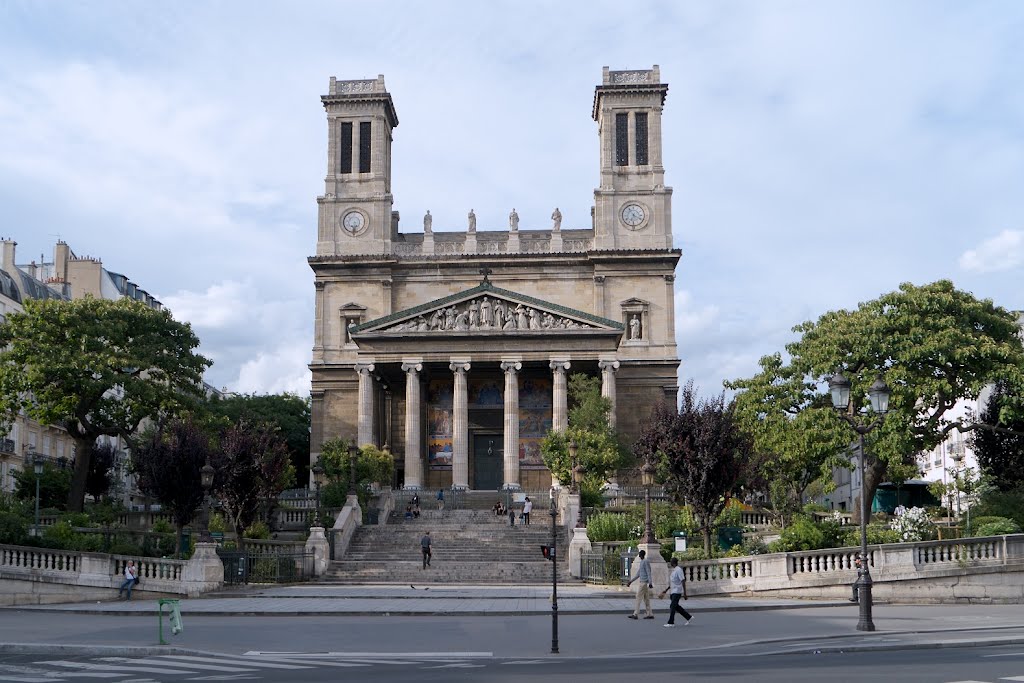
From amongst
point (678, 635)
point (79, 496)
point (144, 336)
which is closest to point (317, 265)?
point (144, 336)

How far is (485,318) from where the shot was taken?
65188mm

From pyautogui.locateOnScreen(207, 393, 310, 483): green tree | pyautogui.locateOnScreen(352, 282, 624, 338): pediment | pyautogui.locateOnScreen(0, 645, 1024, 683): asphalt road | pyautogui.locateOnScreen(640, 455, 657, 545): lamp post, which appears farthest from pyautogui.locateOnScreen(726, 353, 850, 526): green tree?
pyautogui.locateOnScreen(207, 393, 310, 483): green tree

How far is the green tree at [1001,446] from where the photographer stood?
145ft

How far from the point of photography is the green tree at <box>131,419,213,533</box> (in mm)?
42562

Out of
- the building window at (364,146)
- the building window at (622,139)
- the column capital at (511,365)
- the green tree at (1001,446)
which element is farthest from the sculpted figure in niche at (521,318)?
the green tree at (1001,446)

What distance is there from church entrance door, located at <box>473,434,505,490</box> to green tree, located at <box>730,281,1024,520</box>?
24.6m

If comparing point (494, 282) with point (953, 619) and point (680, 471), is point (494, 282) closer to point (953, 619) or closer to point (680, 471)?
point (680, 471)

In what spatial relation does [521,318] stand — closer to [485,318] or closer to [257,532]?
[485,318]

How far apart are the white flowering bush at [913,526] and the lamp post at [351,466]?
22699 mm

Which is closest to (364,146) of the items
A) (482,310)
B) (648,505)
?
(482,310)

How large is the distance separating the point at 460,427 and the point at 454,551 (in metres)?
18.4

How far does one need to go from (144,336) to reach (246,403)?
3250 centimetres

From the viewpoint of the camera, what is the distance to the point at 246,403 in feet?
292

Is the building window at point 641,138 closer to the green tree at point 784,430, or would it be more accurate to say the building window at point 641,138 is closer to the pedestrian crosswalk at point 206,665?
the green tree at point 784,430
